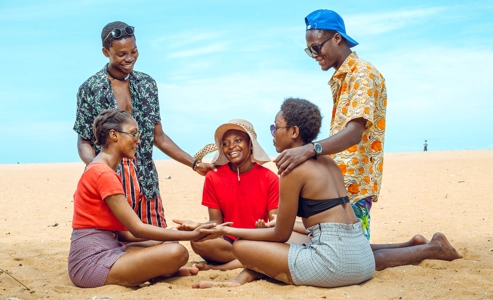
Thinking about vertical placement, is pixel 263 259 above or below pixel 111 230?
below

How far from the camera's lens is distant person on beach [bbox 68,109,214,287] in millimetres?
4449

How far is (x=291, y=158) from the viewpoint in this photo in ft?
13.6

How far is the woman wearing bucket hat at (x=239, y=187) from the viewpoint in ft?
18.0

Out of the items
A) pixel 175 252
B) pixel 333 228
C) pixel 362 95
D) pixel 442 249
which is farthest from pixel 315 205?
pixel 442 249

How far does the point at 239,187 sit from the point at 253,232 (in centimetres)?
107

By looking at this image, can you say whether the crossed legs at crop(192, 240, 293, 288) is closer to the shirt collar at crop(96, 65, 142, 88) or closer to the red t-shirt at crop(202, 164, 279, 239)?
the red t-shirt at crop(202, 164, 279, 239)

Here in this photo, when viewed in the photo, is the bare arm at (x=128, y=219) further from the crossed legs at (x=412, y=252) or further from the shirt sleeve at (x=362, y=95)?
the crossed legs at (x=412, y=252)

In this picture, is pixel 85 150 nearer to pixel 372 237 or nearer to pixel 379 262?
pixel 379 262

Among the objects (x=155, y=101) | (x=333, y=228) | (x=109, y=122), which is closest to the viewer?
(x=333, y=228)

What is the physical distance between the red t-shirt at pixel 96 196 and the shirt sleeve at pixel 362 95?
194 cm

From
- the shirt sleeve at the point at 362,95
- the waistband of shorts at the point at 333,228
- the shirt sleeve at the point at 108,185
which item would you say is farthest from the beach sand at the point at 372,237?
the shirt sleeve at the point at 362,95

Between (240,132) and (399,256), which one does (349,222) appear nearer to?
(399,256)

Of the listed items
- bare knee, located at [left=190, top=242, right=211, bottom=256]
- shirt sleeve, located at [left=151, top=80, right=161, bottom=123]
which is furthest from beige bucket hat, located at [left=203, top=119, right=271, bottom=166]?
bare knee, located at [left=190, top=242, right=211, bottom=256]

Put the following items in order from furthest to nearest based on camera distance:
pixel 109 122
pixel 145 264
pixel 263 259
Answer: pixel 109 122 → pixel 145 264 → pixel 263 259
